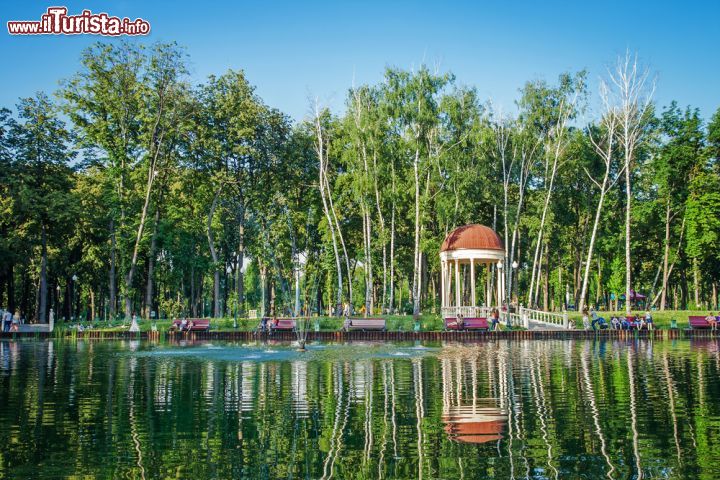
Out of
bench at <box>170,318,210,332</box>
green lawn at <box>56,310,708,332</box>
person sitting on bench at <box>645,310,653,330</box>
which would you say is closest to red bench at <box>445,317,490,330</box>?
green lawn at <box>56,310,708,332</box>

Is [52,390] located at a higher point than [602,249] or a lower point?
lower

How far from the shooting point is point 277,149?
54.6 m

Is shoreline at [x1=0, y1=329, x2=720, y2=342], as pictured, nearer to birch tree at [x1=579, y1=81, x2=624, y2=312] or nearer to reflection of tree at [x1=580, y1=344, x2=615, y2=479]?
birch tree at [x1=579, y1=81, x2=624, y2=312]

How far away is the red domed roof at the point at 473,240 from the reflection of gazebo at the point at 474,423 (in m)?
32.8


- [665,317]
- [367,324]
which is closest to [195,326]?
[367,324]

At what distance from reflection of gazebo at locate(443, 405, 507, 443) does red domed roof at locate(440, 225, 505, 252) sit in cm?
3283

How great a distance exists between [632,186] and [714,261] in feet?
28.5

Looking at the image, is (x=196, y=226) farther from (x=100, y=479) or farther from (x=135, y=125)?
(x=100, y=479)

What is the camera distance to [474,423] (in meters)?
10.9

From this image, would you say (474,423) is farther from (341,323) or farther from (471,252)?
(471,252)

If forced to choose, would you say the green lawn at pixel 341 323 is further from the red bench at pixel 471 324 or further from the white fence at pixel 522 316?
the red bench at pixel 471 324

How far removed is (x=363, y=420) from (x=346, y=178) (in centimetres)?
4043

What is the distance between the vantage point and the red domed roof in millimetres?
44719

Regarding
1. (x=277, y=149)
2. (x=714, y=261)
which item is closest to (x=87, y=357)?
(x=277, y=149)
